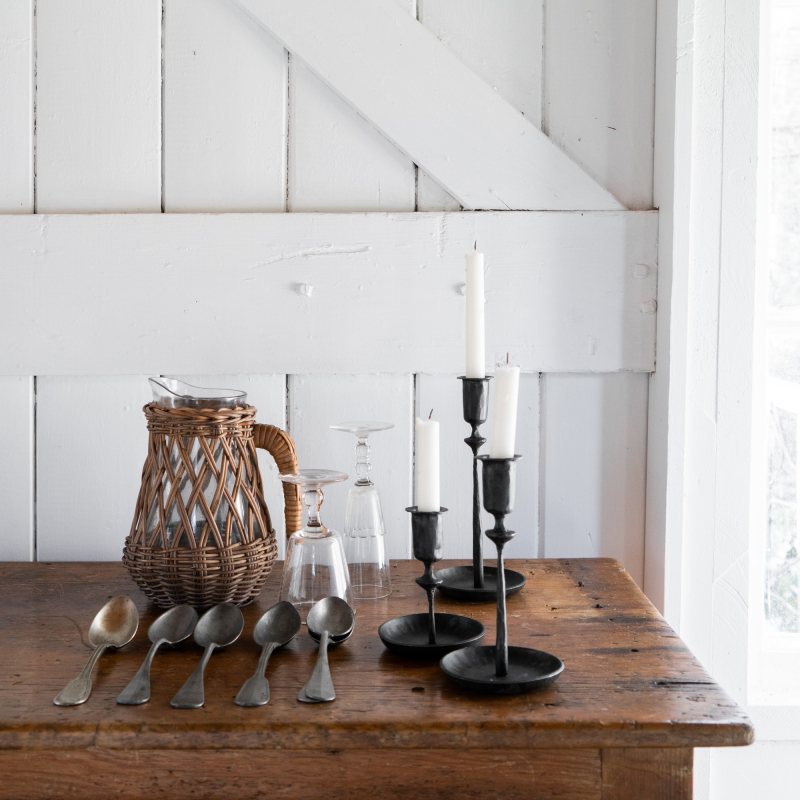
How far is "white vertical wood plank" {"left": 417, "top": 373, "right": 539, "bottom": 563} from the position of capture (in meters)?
1.09

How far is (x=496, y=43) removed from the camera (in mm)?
1068

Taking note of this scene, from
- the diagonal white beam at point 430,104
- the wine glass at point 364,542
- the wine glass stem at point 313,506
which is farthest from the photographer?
the diagonal white beam at point 430,104

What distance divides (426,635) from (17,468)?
0.69 metres

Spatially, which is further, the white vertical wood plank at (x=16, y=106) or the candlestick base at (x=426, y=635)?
the white vertical wood plank at (x=16, y=106)

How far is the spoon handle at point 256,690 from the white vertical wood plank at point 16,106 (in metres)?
0.77

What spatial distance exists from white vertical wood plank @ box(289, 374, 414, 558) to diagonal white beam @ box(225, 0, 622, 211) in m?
0.30

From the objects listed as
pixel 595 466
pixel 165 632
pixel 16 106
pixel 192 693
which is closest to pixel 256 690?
pixel 192 693

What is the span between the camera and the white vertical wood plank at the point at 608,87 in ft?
3.51

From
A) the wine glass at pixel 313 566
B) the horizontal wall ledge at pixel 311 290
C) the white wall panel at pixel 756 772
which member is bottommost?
the white wall panel at pixel 756 772

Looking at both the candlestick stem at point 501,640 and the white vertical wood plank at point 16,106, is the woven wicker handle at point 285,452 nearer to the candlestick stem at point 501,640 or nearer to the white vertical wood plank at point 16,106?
the candlestick stem at point 501,640

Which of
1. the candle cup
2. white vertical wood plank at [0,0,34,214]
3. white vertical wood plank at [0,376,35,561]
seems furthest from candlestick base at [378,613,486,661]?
white vertical wood plank at [0,0,34,214]

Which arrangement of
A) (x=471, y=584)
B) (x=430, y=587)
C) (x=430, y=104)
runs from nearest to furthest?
1. (x=430, y=587)
2. (x=471, y=584)
3. (x=430, y=104)

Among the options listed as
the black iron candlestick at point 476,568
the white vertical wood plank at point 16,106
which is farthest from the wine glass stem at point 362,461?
the white vertical wood plank at point 16,106

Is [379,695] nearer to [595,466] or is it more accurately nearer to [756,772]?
[595,466]
